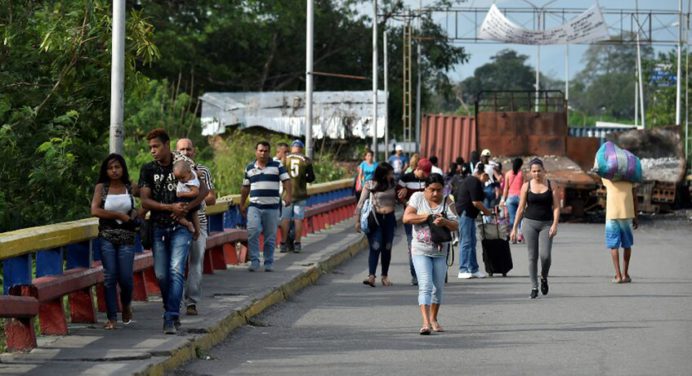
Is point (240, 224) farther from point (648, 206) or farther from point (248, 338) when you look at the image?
point (648, 206)

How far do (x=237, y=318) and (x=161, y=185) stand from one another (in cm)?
192

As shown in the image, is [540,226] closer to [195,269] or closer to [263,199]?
[263,199]

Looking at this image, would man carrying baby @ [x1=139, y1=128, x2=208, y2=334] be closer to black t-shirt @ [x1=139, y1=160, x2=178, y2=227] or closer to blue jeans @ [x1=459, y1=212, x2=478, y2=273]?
black t-shirt @ [x1=139, y1=160, x2=178, y2=227]

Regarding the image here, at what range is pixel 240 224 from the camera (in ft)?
65.5

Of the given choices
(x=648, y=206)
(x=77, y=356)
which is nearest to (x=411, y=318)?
(x=77, y=356)

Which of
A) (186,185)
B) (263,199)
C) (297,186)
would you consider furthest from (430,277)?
(297,186)

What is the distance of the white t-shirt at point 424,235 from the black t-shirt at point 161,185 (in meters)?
2.45

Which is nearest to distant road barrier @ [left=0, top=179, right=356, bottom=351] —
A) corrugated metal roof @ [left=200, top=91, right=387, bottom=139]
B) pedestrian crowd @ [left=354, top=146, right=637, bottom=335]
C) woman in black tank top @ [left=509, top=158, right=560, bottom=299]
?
pedestrian crowd @ [left=354, top=146, right=637, bottom=335]

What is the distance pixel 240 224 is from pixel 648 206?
20.4 metres

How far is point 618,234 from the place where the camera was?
1823 centimetres

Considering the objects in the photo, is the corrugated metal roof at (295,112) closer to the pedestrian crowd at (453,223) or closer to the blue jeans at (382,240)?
the pedestrian crowd at (453,223)

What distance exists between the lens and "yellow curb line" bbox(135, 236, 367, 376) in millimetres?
10234

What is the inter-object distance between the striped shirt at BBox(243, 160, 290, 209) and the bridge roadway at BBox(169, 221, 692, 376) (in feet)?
4.09

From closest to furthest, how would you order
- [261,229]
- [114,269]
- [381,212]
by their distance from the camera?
1. [114,269]
2. [381,212]
3. [261,229]
